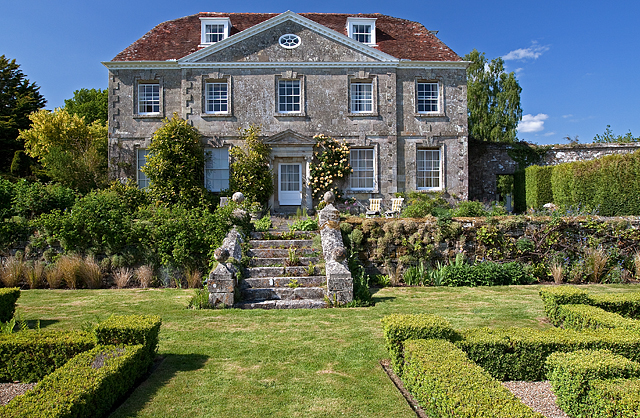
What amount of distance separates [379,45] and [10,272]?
15.4 meters

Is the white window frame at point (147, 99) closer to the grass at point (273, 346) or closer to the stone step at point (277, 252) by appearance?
the grass at point (273, 346)

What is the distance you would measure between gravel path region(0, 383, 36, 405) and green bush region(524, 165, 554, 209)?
18483 mm

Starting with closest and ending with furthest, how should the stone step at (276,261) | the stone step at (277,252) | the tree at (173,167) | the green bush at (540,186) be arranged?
the stone step at (276,261)
the stone step at (277,252)
the tree at (173,167)
the green bush at (540,186)

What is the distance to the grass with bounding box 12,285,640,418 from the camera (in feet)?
13.7

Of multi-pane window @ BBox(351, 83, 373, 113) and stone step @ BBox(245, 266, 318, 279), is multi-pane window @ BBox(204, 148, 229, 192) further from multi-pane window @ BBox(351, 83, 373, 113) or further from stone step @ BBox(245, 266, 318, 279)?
stone step @ BBox(245, 266, 318, 279)

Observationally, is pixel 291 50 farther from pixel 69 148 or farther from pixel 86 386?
pixel 86 386

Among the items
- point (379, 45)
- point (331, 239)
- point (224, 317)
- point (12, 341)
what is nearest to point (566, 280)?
point (331, 239)

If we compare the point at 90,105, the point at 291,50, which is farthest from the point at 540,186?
the point at 90,105

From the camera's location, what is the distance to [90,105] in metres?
30.1

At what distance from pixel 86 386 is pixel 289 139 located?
14.3m

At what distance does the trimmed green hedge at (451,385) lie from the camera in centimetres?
321

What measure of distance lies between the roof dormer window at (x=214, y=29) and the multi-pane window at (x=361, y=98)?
5.79 metres

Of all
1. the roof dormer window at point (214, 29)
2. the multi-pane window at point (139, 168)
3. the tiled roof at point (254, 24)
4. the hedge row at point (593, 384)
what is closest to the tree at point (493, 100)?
the tiled roof at point (254, 24)

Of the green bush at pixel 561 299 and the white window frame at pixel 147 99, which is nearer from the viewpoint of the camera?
the green bush at pixel 561 299
